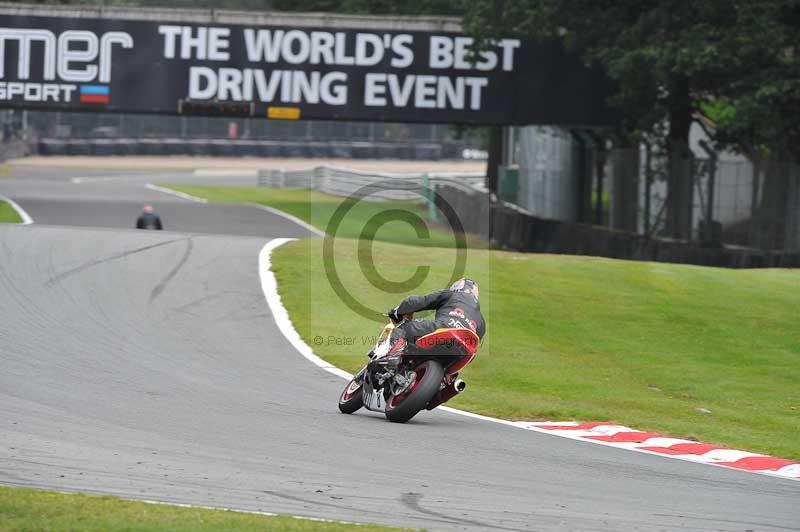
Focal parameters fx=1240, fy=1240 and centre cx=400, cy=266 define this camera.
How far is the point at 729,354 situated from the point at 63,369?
841 cm

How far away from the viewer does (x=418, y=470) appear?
8.61 m

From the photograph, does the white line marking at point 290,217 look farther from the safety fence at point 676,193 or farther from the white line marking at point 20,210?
the white line marking at point 20,210

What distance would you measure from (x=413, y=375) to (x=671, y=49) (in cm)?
1859

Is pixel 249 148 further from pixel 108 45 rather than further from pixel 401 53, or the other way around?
pixel 401 53

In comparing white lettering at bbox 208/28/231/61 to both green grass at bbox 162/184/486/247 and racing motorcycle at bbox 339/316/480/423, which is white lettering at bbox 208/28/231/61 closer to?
green grass at bbox 162/184/486/247

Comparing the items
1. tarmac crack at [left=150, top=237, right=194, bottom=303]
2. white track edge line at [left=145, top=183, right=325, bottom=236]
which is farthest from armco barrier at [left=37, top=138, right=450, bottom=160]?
tarmac crack at [left=150, top=237, right=194, bottom=303]

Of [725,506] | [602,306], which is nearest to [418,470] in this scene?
[725,506]

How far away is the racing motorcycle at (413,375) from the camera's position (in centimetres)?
1040

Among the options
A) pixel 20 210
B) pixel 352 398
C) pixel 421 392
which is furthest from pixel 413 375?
pixel 20 210

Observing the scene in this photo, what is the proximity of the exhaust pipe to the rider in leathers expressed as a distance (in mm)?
446

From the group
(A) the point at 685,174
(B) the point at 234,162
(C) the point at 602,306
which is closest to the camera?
(C) the point at 602,306

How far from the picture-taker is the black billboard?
31.1 m

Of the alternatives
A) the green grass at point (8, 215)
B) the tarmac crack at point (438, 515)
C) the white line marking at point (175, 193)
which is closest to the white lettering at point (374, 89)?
the green grass at point (8, 215)

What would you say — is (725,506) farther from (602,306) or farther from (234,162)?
(234,162)
